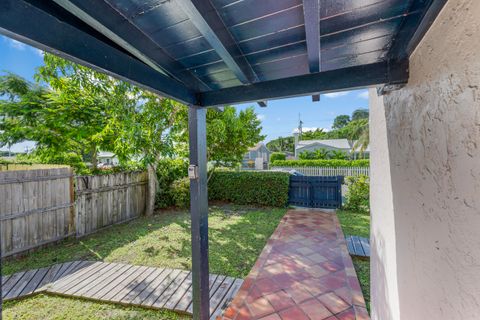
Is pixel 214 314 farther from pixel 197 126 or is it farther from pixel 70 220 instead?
pixel 70 220

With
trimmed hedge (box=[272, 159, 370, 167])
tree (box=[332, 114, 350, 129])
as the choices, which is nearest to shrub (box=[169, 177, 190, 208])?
trimmed hedge (box=[272, 159, 370, 167])

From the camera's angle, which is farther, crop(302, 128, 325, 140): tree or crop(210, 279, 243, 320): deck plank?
crop(302, 128, 325, 140): tree

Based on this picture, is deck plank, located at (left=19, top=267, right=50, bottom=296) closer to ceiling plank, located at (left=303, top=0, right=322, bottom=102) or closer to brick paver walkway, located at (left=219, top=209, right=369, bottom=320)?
brick paver walkway, located at (left=219, top=209, right=369, bottom=320)

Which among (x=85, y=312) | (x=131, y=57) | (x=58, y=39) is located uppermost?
(x=131, y=57)

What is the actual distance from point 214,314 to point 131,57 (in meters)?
2.61

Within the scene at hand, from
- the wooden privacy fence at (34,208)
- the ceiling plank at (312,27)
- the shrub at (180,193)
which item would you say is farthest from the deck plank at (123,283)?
the shrub at (180,193)

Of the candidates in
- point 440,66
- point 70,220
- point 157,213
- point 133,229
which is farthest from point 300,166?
point 440,66

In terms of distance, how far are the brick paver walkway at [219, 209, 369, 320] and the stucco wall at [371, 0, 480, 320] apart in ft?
3.71

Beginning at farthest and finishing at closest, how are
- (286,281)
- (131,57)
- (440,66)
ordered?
(286,281), (131,57), (440,66)

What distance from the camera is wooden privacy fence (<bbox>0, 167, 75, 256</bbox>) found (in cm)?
373

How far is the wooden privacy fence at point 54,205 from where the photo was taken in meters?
3.77

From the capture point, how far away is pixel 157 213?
6746 mm

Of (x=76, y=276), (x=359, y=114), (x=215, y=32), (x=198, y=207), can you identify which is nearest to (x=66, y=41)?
(x=215, y=32)

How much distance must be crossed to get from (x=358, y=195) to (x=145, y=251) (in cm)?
593
